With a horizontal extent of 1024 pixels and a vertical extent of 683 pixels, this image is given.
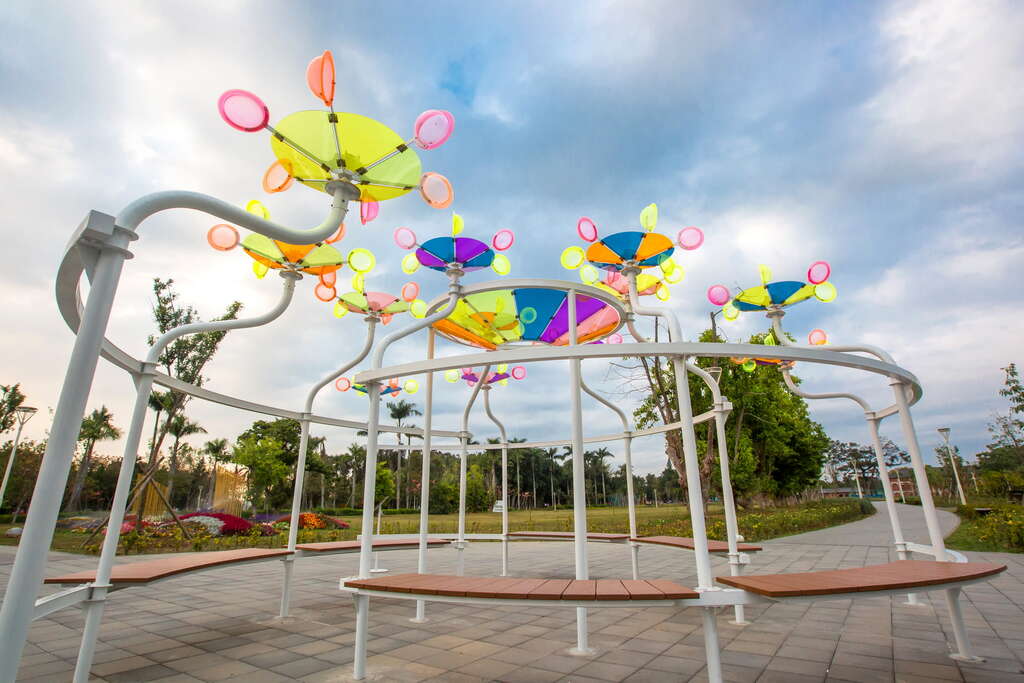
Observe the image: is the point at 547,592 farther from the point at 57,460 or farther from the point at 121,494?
the point at 121,494

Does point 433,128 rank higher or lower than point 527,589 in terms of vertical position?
higher

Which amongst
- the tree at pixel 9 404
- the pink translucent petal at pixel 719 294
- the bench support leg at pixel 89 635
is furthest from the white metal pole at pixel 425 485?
the tree at pixel 9 404

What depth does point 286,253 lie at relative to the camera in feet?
15.6

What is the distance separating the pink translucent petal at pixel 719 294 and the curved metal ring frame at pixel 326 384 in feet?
1.98

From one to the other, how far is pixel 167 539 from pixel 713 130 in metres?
16.3

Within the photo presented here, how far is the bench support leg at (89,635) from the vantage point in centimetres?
336

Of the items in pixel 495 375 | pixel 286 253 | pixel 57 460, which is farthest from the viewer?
pixel 495 375

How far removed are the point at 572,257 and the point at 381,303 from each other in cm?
268

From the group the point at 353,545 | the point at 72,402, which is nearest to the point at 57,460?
the point at 72,402

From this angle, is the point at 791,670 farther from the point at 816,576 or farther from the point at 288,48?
the point at 288,48

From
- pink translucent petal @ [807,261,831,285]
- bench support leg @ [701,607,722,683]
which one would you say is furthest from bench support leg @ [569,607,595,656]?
pink translucent petal @ [807,261,831,285]

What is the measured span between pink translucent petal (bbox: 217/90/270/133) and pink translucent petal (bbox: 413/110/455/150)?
98 cm

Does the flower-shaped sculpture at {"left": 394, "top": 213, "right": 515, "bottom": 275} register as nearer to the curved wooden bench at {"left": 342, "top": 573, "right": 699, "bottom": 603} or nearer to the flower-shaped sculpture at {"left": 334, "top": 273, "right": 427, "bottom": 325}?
the flower-shaped sculpture at {"left": 334, "top": 273, "right": 427, "bottom": 325}

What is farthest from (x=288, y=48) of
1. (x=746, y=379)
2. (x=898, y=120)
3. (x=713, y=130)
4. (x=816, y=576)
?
(x=746, y=379)
